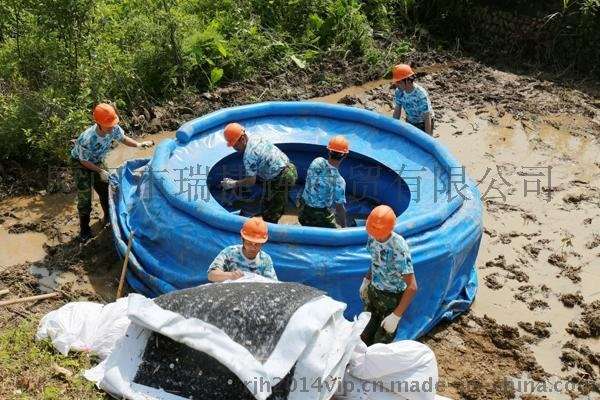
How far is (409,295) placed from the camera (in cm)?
525

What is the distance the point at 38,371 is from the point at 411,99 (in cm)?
468

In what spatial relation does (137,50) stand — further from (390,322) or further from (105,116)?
(390,322)

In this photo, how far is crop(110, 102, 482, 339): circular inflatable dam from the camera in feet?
19.4

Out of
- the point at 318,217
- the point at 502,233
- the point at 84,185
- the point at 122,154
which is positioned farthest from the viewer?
the point at 122,154

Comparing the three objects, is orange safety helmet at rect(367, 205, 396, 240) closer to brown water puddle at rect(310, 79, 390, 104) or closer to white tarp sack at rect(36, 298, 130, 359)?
white tarp sack at rect(36, 298, 130, 359)

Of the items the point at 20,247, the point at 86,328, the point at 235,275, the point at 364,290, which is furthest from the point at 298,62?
the point at 86,328

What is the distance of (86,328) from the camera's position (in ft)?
17.5

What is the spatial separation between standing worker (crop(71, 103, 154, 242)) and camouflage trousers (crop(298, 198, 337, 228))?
1871 mm

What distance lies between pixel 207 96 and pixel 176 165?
2.97 meters

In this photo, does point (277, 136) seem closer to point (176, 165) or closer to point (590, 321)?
point (176, 165)

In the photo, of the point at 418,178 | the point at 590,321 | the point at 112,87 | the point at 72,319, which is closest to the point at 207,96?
the point at 112,87

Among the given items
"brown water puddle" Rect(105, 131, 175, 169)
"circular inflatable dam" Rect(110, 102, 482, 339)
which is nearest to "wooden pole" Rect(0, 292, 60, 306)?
"circular inflatable dam" Rect(110, 102, 482, 339)

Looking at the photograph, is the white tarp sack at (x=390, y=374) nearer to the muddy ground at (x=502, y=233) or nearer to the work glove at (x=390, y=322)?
the work glove at (x=390, y=322)

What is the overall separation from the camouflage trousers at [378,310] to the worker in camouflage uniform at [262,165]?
1.71m
